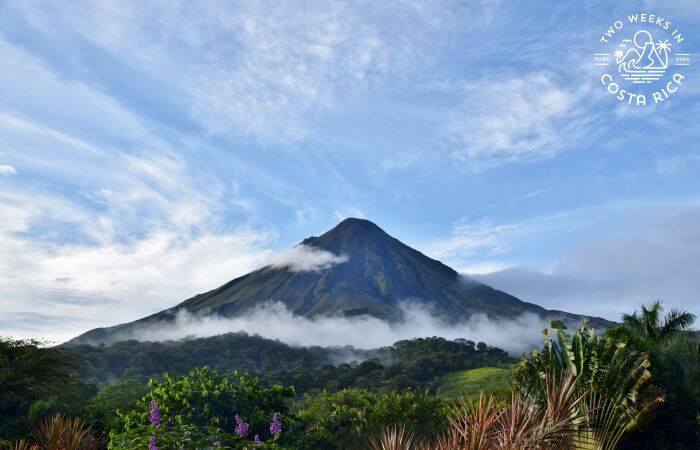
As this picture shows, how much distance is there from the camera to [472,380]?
7781 cm

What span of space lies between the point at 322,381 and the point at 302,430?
50.1 m

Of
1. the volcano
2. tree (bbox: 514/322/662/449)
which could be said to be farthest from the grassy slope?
the volcano

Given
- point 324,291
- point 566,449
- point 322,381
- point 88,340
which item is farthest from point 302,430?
point 88,340

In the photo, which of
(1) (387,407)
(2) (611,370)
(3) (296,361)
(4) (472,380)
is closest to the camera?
(2) (611,370)

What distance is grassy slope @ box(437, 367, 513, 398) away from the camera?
7312cm

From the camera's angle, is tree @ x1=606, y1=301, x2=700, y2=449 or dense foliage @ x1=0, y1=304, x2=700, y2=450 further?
tree @ x1=606, y1=301, x2=700, y2=449

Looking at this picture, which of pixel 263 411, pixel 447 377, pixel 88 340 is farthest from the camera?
pixel 88 340

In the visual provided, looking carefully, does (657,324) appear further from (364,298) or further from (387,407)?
(364,298)

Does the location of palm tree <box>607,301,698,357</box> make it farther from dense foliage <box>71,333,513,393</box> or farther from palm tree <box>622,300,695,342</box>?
dense foliage <box>71,333,513,393</box>

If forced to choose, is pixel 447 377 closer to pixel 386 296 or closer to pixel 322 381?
pixel 322 381

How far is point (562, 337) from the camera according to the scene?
18.8 m

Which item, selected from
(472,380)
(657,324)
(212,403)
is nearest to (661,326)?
(657,324)

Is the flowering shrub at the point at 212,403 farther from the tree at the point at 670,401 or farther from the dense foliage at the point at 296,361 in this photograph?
the dense foliage at the point at 296,361

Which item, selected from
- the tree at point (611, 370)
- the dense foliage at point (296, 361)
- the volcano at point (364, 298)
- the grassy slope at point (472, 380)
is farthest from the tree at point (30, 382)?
the volcano at point (364, 298)
